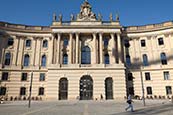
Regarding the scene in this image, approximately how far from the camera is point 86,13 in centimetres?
4803

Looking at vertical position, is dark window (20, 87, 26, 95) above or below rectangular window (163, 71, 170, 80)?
below

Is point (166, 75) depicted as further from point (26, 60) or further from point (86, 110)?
point (26, 60)

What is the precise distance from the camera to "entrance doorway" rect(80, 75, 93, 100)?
3906 cm

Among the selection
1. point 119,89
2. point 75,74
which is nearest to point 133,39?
point 119,89

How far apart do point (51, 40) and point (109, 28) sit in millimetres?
16549

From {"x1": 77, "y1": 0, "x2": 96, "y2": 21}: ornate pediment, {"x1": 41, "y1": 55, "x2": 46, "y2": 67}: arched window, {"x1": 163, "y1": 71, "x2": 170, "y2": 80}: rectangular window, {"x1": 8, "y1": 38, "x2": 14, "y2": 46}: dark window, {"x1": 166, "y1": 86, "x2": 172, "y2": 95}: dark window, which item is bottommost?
{"x1": 166, "y1": 86, "x2": 172, "y2": 95}: dark window

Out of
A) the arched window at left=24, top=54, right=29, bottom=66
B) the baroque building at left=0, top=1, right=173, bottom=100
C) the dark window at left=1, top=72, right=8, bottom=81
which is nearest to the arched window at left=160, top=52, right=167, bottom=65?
the baroque building at left=0, top=1, right=173, bottom=100

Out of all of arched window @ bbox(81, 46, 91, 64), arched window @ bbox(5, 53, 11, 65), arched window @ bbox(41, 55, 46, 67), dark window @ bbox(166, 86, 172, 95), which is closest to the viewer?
dark window @ bbox(166, 86, 172, 95)

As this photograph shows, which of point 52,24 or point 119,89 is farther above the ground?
point 52,24

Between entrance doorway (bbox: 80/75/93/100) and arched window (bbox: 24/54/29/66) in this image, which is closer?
entrance doorway (bbox: 80/75/93/100)

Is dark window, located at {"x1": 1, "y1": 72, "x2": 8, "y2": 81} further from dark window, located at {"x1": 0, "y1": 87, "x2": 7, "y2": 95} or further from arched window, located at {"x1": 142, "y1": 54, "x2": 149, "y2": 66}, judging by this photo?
arched window, located at {"x1": 142, "y1": 54, "x2": 149, "y2": 66}

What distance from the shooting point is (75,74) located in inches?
→ 1556

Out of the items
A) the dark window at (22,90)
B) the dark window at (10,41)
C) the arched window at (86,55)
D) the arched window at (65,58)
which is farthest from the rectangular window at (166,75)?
the dark window at (10,41)

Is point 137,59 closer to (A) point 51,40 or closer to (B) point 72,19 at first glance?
(B) point 72,19
